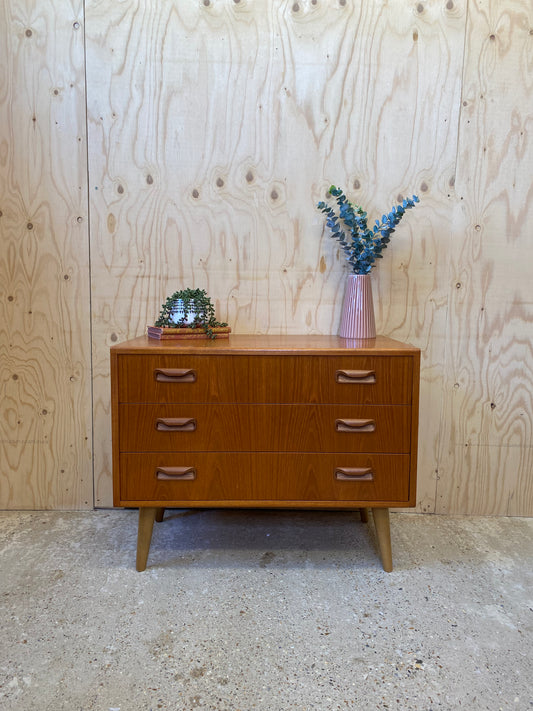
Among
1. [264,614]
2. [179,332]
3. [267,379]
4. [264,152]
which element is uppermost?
[264,152]

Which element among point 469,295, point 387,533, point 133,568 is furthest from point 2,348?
point 469,295

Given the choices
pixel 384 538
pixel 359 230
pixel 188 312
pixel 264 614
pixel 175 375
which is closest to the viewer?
pixel 264 614

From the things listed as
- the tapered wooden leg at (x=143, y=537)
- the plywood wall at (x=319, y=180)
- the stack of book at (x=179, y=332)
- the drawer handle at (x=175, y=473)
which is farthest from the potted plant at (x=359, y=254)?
the tapered wooden leg at (x=143, y=537)

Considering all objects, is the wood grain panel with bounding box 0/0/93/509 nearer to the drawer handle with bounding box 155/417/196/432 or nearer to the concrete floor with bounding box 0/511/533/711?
the concrete floor with bounding box 0/511/533/711

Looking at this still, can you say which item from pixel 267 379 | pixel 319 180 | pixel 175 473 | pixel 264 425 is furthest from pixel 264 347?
pixel 319 180

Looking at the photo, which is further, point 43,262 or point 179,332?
point 43,262

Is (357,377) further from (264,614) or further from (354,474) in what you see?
(264,614)

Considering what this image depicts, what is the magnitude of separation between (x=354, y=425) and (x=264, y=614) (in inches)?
24.3

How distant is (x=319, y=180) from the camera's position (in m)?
1.88

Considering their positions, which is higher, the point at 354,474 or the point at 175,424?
the point at 175,424

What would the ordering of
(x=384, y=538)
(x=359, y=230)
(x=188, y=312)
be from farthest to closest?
1. (x=359, y=230)
2. (x=188, y=312)
3. (x=384, y=538)

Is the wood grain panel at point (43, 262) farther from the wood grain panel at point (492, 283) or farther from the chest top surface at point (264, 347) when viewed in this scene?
the wood grain panel at point (492, 283)

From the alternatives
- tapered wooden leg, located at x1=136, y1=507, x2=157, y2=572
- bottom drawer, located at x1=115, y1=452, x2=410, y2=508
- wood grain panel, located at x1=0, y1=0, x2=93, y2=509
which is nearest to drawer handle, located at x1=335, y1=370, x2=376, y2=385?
bottom drawer, located at x1=115, y1=452, x2=410, y2=508

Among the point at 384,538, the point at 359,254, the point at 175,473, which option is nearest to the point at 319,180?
the point at 359,254
